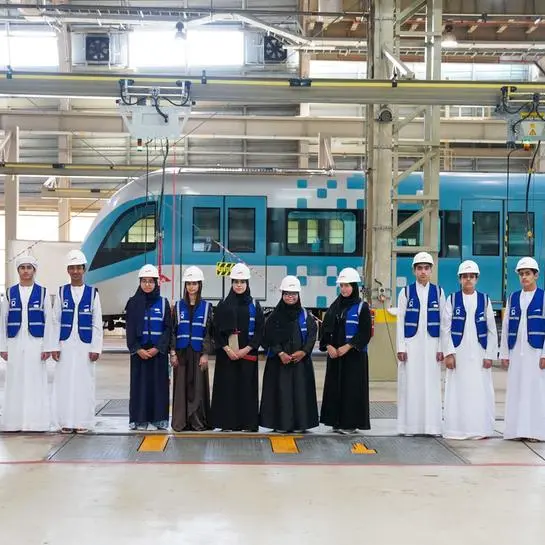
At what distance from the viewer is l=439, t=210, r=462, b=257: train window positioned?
48.2 feet

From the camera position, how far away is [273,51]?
22.1 meters

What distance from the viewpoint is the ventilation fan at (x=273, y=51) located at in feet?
72.1

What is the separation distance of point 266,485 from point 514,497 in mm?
1748

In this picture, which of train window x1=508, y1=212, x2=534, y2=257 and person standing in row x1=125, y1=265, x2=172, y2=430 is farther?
train window x1=508, y1=212, x2=534, y2=257

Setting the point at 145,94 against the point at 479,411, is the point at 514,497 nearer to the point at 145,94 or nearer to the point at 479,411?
the point at 479,411

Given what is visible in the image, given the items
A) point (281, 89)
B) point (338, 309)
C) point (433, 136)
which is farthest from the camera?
point (433, 136)

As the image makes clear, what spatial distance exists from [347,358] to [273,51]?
1550cm

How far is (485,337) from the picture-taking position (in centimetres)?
812

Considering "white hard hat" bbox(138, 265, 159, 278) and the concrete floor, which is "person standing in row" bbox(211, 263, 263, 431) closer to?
"white hard hat" bbox(138, 265, 159, 278)

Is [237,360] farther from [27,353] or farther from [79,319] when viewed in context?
[27,353]

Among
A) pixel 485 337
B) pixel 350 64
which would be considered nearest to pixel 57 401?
pixel 485 337

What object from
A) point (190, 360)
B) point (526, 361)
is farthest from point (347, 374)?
point (526, 361)

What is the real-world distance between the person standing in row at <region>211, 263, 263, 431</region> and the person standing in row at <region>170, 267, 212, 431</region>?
0.12m

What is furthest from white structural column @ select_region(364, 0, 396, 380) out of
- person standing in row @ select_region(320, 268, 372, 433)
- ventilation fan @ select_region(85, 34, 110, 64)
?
ventilation fan @ select_region(85, 34, 110, 64)
